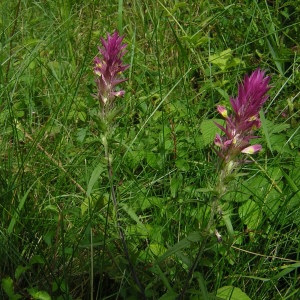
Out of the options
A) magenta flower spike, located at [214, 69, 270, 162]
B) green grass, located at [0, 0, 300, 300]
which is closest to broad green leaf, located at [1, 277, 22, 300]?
green grass, located at [0, 0, 300, 300]

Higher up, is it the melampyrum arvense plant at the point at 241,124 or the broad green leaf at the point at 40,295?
the melampyrum arvense plant at the point at 241,124

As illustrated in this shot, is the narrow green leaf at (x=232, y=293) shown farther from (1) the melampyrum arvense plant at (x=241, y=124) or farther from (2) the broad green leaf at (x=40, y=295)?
(2) the broad green leaf at (x=40, y=295)

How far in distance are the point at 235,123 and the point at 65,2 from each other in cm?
212

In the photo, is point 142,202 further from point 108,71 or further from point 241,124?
point 241,124

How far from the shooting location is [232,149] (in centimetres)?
119

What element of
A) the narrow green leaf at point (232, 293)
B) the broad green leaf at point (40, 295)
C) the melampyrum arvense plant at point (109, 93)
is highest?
the melampyrum arvense plant at point (109, 93)

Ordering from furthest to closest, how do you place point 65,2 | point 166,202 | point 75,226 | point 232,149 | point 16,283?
point 65,2 < point 166,202 < point 75,226 < point 16,283 < point 232,149

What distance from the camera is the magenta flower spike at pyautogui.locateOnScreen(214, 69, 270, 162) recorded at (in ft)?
3.76

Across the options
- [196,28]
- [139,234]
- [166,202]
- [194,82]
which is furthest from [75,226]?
[196,28]

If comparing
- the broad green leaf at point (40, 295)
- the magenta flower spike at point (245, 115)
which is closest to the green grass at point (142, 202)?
the broad green leaf at point (40, 295)

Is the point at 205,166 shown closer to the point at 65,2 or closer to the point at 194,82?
the point at 194,82

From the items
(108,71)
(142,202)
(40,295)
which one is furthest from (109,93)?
(40,295)

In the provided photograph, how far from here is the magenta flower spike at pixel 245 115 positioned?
1146mm

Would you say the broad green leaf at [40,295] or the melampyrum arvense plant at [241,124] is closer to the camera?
the melampyrum arvense plant at [241,124]
